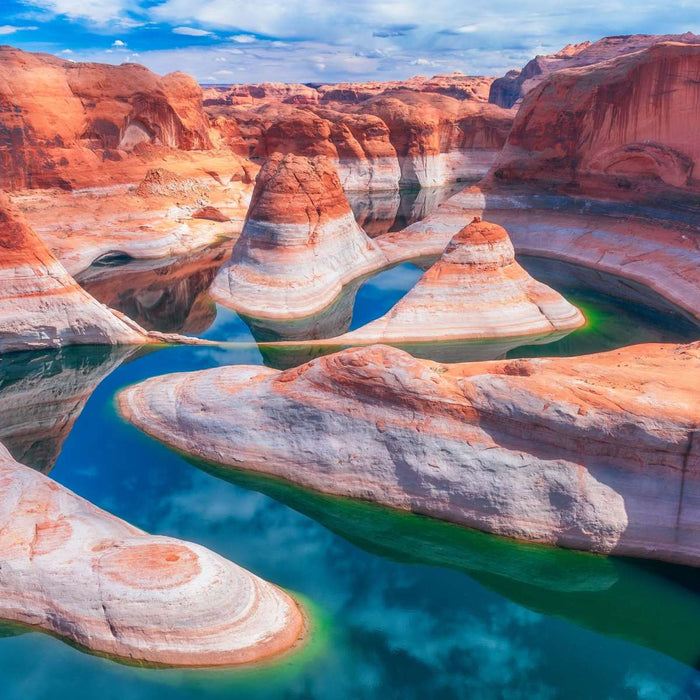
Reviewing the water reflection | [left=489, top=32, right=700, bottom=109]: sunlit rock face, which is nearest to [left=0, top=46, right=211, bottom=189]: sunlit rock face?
the water reflection

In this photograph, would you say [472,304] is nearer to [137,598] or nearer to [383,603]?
[383,603]

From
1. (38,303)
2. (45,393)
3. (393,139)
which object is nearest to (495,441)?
(45,393)

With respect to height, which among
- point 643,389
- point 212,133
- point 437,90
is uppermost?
point 437,90

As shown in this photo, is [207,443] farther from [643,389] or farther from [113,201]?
[113,201]

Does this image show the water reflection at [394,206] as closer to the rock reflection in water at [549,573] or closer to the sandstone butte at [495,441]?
the sandstone butte at [495,441]

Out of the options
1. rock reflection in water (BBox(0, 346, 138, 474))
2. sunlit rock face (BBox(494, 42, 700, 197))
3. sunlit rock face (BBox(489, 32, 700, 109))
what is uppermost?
sunlit rock face (BBox(489, 32, 700, 109))

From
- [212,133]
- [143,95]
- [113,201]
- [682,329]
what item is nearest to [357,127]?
[212,133]

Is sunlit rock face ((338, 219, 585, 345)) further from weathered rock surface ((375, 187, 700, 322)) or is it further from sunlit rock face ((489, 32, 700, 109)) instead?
sunlit rock face ((489, 32, 700, 109))
